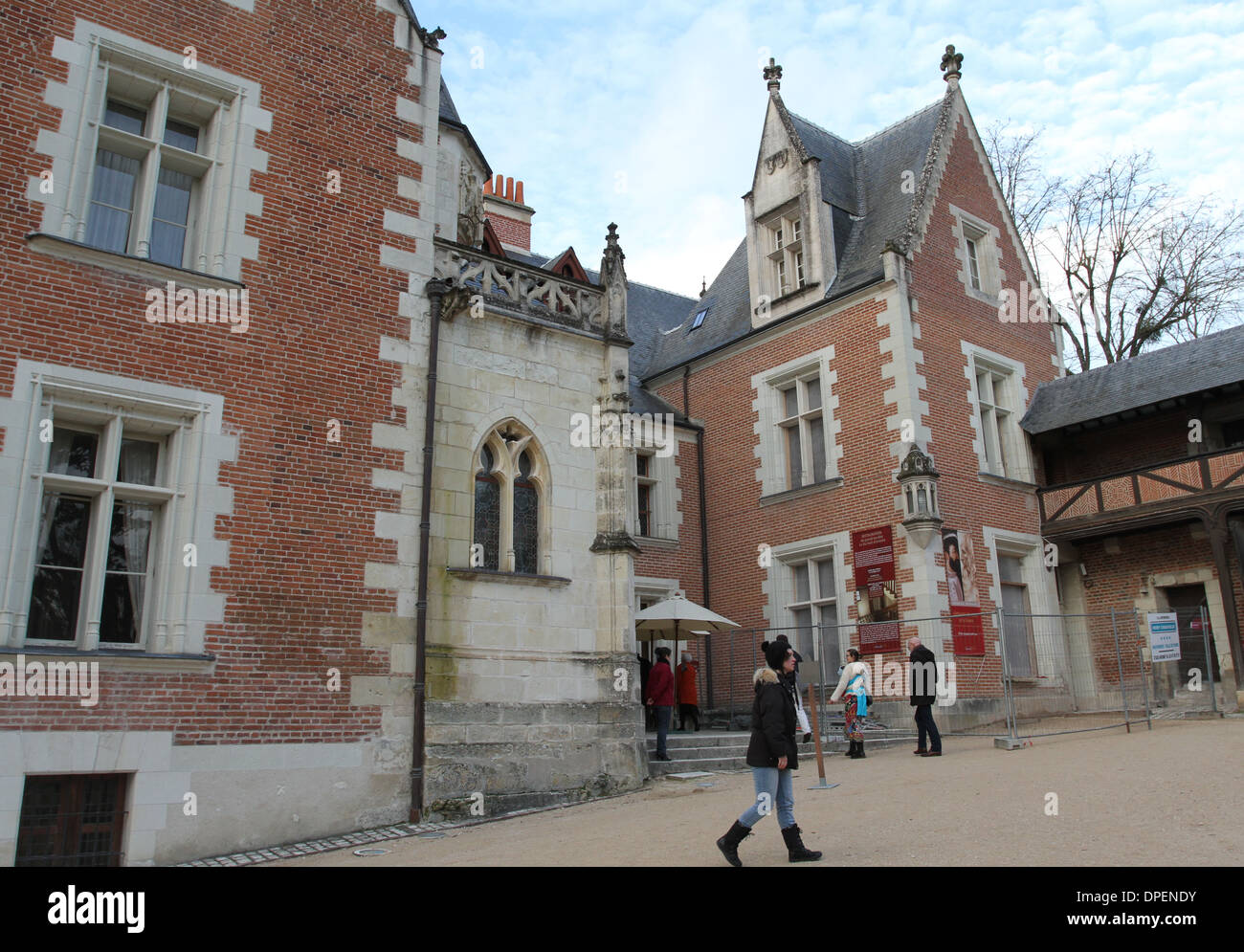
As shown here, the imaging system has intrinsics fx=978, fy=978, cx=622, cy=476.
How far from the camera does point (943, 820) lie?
7.83 meters

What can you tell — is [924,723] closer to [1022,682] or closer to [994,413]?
[1022,682]

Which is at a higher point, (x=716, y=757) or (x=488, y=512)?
(x=488, y=512)

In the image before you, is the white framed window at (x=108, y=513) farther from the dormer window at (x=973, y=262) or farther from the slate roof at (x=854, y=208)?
the dormer window at (x=973, y=262)

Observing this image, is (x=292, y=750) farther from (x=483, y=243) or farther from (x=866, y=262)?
(x=866, y=262)

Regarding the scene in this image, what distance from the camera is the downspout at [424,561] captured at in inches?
391

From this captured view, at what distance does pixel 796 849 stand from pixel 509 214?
63.2 feet

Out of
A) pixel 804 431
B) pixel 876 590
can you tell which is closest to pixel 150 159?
pixel 876 590

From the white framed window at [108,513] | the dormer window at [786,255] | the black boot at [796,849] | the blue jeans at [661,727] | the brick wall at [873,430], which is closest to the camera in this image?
the black boot at [796,849]

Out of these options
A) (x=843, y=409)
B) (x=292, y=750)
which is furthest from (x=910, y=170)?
(x=292, y=750)

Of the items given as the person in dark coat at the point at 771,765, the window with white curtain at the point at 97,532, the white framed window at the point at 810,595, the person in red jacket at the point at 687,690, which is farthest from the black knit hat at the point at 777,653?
the white framed window at the point at 810,595

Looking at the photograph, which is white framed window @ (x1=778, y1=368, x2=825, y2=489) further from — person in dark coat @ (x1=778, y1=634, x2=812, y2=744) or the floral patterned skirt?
the floral patterned skirt

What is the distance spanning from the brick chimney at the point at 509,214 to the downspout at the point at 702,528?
515 centimetres

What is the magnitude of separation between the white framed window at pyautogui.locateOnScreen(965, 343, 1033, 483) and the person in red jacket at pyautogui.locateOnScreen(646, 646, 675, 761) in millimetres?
8826
